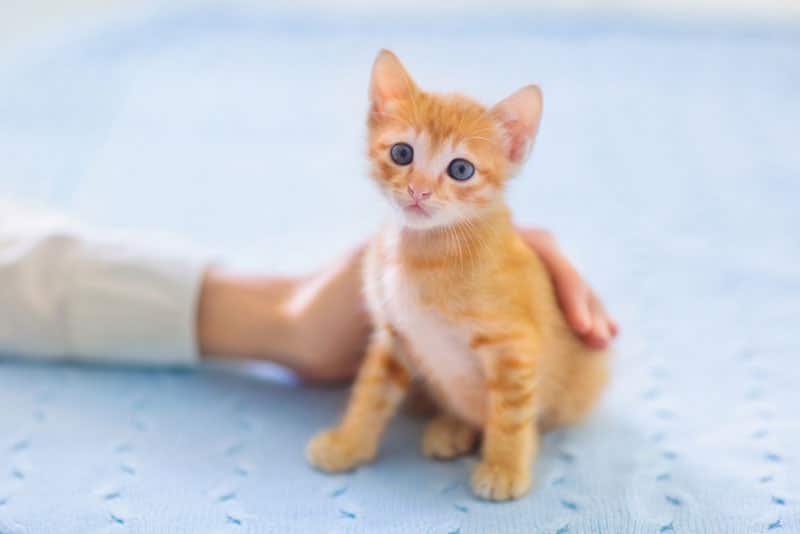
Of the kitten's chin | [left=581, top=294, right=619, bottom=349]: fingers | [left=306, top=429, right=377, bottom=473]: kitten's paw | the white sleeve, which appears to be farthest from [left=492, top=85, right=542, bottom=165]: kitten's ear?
the white sleeve

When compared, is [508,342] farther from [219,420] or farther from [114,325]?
[114,325]

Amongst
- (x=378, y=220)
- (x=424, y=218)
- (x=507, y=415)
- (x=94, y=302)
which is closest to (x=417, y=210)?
(x=424, y=218)

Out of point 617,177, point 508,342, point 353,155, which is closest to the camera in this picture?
point 508,342

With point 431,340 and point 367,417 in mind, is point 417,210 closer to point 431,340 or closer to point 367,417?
point 431,340

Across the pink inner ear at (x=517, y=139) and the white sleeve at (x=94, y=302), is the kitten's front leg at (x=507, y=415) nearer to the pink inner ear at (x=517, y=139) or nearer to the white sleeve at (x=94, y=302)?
the pink inner ear at (x=517, y=139)

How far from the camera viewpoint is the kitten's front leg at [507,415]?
94cm

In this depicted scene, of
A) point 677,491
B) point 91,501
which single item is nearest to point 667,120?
point 677,491

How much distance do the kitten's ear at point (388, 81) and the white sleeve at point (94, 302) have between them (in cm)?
44

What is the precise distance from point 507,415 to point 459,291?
0.14 meters

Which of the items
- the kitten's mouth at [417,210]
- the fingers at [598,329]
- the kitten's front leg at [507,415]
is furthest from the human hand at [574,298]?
the kitten's mouth at [417,210]

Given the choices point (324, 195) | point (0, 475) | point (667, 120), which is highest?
point (667, 120)

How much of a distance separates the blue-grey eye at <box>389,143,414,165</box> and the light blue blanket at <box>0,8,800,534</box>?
10 cm

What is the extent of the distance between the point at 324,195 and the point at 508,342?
884 mm

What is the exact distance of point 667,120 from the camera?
195cm
